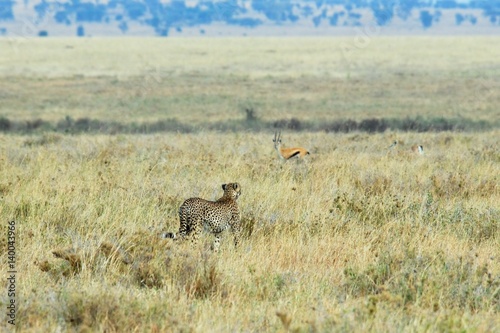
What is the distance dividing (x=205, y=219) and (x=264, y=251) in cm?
48

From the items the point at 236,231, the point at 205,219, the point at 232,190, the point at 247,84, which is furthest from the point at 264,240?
the point at 247,84

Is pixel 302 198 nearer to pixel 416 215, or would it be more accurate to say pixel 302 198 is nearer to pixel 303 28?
pixel 416 215

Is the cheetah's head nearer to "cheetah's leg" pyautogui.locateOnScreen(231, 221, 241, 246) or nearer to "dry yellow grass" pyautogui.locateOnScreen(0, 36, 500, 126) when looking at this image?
"cheetah's leg" pyautogui.locateOnScreen(231, 221, 241, 246)

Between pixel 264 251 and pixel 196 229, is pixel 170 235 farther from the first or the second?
pixel 264 251

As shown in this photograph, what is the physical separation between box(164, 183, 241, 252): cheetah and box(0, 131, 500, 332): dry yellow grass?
134 mm

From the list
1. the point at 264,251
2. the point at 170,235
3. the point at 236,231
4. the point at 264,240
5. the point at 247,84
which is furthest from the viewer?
the point at 247,84

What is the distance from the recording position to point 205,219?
6.15m

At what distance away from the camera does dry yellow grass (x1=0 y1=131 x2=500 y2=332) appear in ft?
14.5

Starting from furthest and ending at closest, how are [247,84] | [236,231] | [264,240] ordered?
1. [247,84]
2. [264,240]
3. [236,231]

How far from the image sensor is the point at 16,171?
9.66 metres

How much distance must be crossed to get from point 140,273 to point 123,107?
1274 inches

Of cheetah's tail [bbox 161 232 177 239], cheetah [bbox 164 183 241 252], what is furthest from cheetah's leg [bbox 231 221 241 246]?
cheetah's tail [bbox 161 232 177 239]

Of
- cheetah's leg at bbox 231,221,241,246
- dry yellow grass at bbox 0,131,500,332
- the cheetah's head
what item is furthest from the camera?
the cheetah's head

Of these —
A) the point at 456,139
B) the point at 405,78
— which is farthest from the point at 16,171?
the point at 405,78
